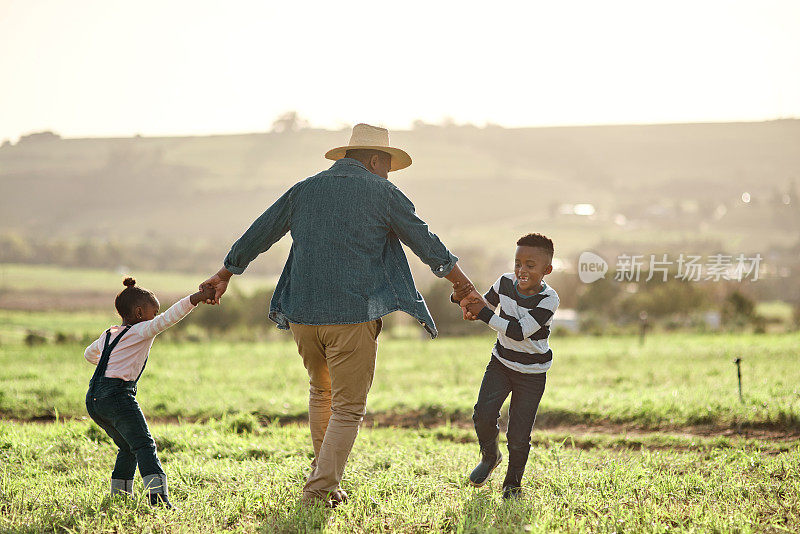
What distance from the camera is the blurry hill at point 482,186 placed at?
7106 cm

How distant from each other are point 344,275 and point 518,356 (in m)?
1.28

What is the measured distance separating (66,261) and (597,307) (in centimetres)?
4239

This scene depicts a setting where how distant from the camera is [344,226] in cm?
411

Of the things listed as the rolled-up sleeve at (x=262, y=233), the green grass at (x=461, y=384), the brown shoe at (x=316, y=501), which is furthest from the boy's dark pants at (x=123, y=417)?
the green grass at (x=461, y=384)

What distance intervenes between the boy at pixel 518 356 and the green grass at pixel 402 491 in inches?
10.2

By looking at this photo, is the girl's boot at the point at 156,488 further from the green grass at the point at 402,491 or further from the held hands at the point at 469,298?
the held hands at the point at 469,298

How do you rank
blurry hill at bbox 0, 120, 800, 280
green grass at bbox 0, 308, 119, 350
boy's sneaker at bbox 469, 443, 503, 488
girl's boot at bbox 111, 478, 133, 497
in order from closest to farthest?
girl's boot at bbox 111, 478, 133, 497
boy's sneaker at bbox 469, 443, 503, 488
green grass at bbox 0, 308, 119, 350
blurry hill at bbox 0, 120, 800, 280

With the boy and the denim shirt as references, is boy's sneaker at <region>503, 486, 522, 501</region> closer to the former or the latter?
the boy

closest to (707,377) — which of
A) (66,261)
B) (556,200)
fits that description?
(66,261)

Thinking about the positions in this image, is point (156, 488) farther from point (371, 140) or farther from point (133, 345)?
point (371, 140)

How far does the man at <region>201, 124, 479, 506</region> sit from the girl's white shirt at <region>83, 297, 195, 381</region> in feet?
2.03

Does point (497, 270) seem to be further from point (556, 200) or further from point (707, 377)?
point (707, 377)

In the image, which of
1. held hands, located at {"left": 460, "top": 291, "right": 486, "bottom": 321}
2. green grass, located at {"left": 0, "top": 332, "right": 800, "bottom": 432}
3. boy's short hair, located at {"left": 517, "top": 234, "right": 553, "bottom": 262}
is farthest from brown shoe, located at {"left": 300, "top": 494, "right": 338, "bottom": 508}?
green grass, located at {"left": 0, "top": 332, "right": 800, "bottom": 432}

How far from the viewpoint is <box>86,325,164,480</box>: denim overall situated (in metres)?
4.16
